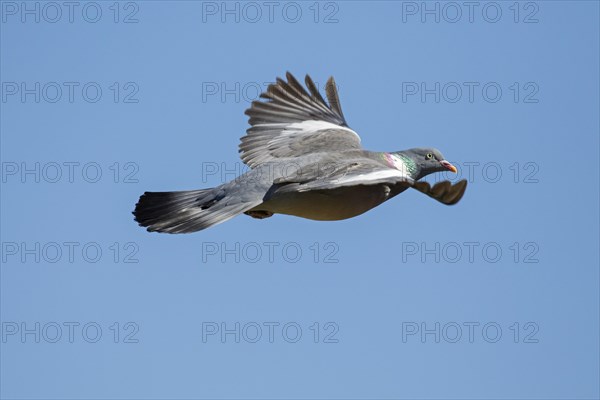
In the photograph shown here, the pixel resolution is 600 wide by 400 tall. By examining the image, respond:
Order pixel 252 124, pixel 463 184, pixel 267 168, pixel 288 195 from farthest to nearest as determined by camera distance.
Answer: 1. pixel 252 124
2. pixel 267 168
3. pixel 288 195
4. pixel 463 184

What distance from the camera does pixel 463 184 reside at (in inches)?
332

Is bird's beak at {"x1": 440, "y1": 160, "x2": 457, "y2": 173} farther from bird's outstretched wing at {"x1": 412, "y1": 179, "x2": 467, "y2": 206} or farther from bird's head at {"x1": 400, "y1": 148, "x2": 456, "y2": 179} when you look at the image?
bird's outstretched wing at {"x1": 412, "y1": 179, "x2": 467, "y2": 206}

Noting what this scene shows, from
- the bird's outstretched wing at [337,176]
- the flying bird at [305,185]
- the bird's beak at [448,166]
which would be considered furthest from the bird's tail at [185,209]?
the bird's beak at [448,166]

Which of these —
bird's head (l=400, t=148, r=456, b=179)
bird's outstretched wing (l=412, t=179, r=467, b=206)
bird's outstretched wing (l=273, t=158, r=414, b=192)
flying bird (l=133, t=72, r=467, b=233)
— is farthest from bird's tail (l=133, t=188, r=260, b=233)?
bird's head (l=400, t=148, r=456, b=179)

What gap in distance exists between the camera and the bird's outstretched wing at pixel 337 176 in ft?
30.7

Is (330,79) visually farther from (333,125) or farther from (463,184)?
(463,184)

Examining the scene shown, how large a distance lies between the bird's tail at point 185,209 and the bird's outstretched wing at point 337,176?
0.40 metres

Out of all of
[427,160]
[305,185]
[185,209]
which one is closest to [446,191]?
[305,185]

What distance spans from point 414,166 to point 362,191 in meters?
1.69

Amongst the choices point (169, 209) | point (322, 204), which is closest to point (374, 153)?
point (322, 204)

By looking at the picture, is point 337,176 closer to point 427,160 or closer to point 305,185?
point 305,185

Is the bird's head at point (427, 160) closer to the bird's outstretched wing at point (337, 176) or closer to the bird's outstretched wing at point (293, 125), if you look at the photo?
the bird's outstretched wing at point (293, 125)

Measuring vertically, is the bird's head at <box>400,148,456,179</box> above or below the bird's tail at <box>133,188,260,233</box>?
above

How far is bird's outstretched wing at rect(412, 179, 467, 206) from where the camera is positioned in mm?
8398
